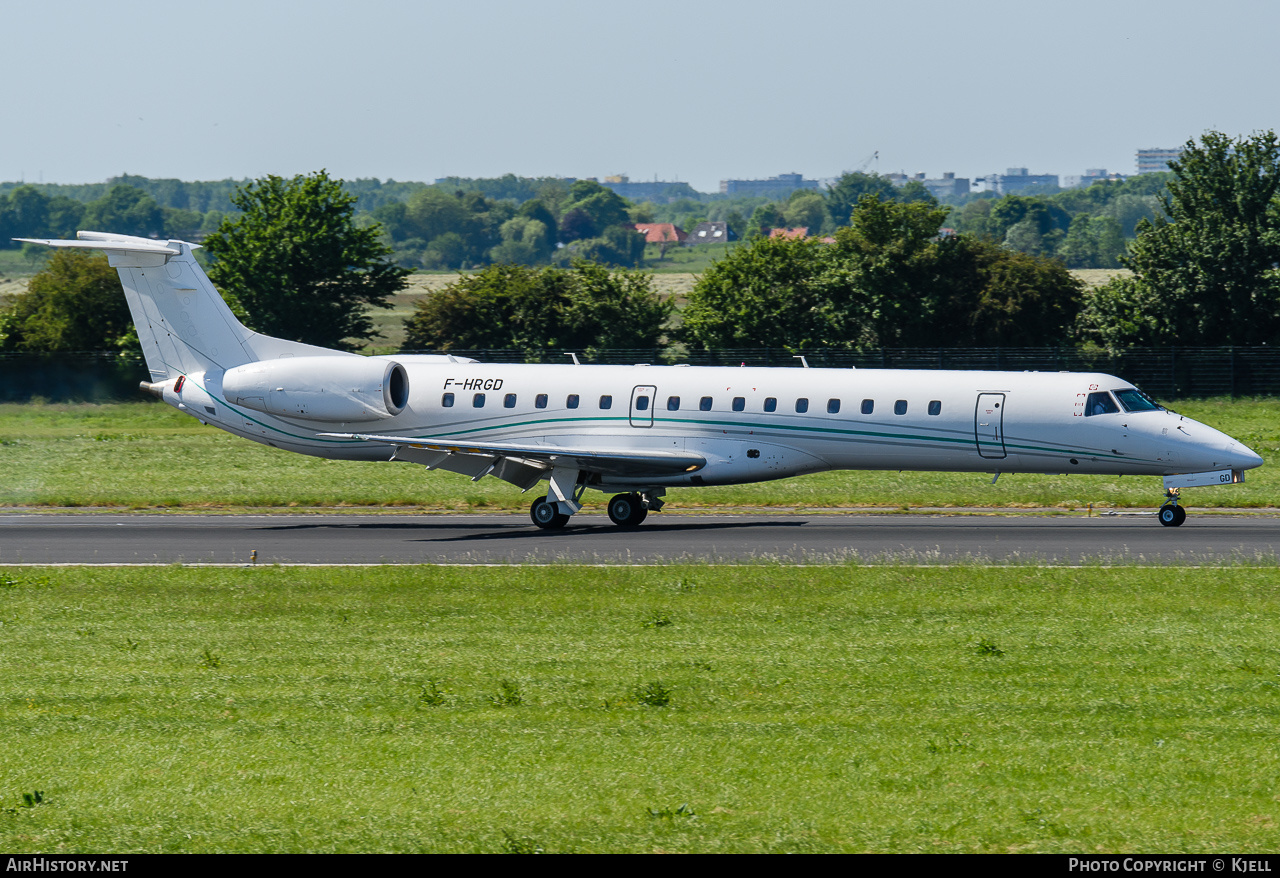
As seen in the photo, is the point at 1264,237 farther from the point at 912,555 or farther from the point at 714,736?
the point at 714,736

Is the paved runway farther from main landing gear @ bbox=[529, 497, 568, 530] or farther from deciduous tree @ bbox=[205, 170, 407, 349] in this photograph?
deciduous tree @ bbox=[205, 170, 407, 349]

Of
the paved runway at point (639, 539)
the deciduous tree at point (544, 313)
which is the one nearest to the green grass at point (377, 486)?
the paved runway at point (639, 539)

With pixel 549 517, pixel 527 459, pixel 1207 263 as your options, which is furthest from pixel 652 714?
pixel 1207 263

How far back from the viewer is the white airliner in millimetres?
27828

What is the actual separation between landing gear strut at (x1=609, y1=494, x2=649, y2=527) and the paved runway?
368 mm

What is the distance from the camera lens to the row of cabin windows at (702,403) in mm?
28562

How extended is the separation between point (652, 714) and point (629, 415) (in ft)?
56.5

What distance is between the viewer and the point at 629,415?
99.3ft

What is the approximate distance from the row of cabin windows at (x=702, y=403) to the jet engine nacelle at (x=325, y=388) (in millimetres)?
1295

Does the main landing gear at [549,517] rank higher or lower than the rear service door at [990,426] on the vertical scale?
lower

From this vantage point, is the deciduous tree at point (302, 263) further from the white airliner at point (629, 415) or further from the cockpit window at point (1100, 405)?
the cockpit window at point (1100, 405)

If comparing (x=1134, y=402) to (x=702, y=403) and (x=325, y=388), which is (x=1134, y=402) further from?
(x=325, y=388)

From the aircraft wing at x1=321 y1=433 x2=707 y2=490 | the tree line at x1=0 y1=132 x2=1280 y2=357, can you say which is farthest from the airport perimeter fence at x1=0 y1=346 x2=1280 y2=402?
the aircraft wing at x1=321 y1=433 x2=707 y2=490

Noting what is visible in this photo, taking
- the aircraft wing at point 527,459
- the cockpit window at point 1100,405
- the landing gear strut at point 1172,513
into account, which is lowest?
the landing gear strut at point 1172,513
